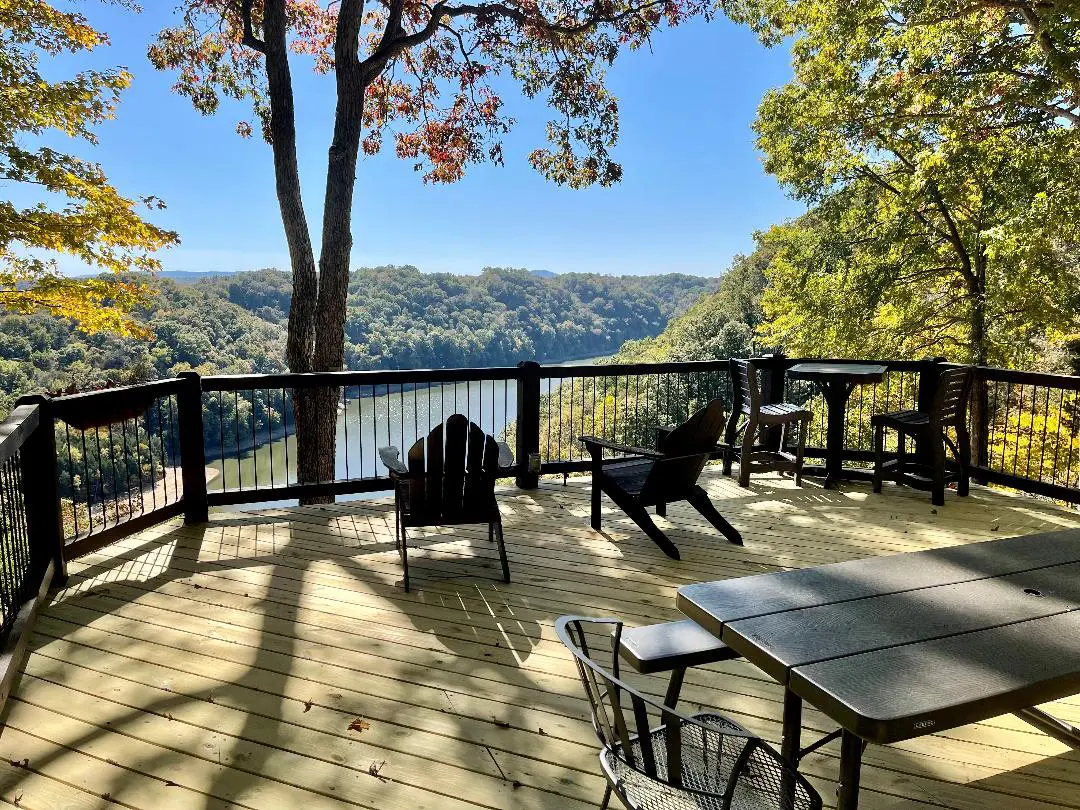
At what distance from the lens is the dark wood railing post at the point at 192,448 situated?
451 cm

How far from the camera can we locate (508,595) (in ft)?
11.8

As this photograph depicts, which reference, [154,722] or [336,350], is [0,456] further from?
[336,350]

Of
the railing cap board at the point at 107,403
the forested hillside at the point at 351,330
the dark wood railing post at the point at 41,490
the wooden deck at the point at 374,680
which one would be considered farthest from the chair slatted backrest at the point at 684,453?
the forested hillside at the point at 351,330

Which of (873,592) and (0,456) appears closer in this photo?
(873,592)

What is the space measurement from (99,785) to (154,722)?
333 mm

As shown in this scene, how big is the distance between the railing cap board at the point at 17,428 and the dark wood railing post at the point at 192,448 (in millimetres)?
1106


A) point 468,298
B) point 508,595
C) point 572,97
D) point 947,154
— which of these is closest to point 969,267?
point 947,154

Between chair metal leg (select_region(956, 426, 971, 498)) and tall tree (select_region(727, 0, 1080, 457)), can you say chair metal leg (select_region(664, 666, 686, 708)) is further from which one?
tall tree (select_region(727, 0, 1080, 457))

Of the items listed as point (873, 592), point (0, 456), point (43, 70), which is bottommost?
point (873, 592)

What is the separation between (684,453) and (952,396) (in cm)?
244

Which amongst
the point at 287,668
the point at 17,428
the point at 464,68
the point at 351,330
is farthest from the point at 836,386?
the point at 351,330

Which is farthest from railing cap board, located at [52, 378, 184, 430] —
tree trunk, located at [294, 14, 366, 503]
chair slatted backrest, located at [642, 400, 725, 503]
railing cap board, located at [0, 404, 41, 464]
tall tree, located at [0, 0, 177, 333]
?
tall tree, located at [0, 0, 177, 333]

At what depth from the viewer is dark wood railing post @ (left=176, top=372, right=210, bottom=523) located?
14.8ft

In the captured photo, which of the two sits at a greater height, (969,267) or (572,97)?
(572,97)
